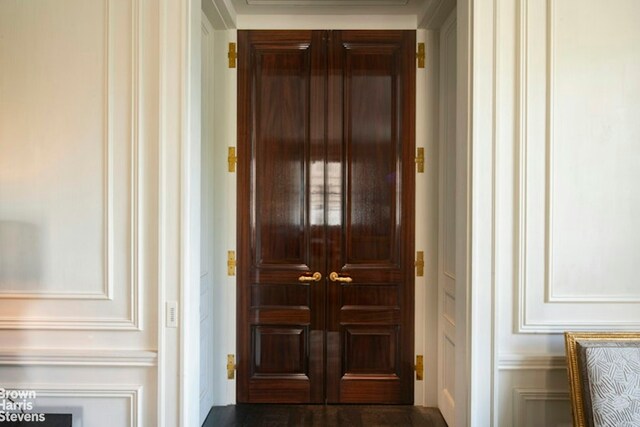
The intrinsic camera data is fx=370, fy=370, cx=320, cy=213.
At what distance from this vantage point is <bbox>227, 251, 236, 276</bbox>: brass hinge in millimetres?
2545

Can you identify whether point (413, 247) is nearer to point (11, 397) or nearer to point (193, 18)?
point (193, 18)

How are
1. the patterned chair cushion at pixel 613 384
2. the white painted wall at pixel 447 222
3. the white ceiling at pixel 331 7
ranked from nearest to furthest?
the patterned chair cushion at pixel 613 384 → the white painted wall at pixel 447 222 → the white ceiling at pixel 331 7

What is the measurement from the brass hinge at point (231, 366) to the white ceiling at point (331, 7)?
92.8 inches

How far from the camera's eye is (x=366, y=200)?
8.38 ft

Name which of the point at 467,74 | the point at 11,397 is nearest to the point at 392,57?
the point at 467,74

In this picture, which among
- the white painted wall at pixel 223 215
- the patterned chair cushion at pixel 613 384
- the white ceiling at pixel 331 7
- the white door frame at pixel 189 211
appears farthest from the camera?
the white painted wall at pixel 223 215

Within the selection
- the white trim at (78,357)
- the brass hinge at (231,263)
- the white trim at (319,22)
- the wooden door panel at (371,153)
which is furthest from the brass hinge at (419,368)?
the white trim at (319,22)

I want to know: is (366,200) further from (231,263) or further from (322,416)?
(322,416)

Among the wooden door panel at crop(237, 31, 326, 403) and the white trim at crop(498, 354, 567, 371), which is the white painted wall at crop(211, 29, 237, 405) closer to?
the wooden door panel at crop(237, 31, 326, 403)

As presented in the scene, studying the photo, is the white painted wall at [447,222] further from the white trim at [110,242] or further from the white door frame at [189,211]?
the white trim at [110,242]

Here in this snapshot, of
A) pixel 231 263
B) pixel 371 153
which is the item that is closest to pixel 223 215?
pixel 231 263

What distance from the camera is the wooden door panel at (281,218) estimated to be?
2.55 meters

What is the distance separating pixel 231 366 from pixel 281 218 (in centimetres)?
107

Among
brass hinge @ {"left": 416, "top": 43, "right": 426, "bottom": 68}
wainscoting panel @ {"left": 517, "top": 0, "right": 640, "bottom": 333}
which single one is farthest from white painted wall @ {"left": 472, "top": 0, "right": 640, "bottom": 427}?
brass hinge @ {"left": 416, "top": 43, "right": 426, "bottom": 68}
